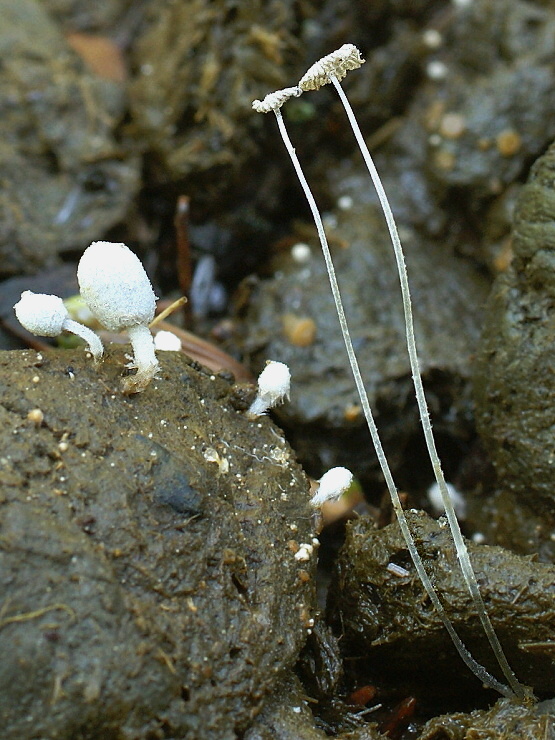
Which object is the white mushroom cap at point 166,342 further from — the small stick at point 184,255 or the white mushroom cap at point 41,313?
the small stick at point 184,255

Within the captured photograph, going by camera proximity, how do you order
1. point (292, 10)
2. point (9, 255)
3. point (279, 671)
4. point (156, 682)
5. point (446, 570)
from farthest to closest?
point (292, 10), point (9, 255), point (446, 570), point (279, 671), point (156, 682)

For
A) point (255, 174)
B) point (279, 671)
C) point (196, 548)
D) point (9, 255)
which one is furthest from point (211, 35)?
point (279, 671)

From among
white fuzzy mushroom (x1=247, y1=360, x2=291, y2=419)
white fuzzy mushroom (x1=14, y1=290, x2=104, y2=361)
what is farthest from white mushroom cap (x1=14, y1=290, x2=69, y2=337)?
white fuzzy mushroom (x1=247, y1=360, x2=291, y2=419)

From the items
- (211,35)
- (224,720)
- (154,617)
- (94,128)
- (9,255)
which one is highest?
(211,35)

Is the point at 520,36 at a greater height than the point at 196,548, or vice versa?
the point at 520,36

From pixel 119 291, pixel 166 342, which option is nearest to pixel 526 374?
pixel 166 342

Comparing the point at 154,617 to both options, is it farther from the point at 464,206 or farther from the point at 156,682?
the point at 464,206

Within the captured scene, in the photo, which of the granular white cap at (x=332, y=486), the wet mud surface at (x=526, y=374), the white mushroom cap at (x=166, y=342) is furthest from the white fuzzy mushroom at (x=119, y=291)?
the wet mud surface at (x=526, y=374)
